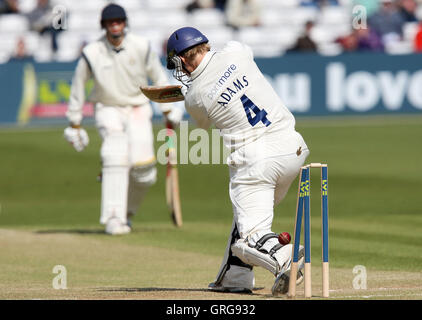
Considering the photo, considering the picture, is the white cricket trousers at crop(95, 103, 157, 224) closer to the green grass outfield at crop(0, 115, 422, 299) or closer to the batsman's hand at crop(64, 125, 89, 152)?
the batsman's hand at crop(64, 125, 89, 152)

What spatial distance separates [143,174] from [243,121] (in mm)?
4289

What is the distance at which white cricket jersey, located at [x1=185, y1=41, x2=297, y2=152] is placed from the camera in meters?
6.75

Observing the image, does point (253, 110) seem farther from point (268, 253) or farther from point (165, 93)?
point (268, 253)

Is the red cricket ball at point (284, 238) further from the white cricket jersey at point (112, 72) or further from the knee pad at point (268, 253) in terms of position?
the white cricket jersey at point (112, 72)

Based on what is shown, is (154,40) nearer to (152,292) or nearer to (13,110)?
(13,110)

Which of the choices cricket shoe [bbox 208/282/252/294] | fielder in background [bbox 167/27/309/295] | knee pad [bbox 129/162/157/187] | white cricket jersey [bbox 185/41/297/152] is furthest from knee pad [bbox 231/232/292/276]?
knee pad [bbox 129/162/157/187]

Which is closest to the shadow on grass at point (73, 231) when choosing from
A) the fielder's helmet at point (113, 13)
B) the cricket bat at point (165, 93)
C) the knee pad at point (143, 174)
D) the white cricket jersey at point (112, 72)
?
the knee pad at point (143, 174)

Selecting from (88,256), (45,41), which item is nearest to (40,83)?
(45,41)

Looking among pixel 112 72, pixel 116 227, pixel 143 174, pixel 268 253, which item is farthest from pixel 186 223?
pixel 268 253

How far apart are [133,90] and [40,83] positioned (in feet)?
35.8

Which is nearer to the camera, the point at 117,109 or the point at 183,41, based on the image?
the point at 183,41

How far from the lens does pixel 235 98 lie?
22.1ft

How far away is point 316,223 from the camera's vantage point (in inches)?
445

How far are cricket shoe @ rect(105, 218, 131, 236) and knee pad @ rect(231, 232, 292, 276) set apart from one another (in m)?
4.10
